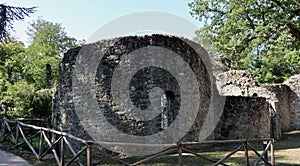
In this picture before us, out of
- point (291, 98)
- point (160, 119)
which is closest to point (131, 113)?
point (160, 119)

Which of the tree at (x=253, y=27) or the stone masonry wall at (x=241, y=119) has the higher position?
the tree at (x=253, y=27)

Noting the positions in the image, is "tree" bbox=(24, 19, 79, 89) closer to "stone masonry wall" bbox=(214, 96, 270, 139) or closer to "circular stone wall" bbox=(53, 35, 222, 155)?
"circular stone wall" bbox=(53, 35, 222, 155)

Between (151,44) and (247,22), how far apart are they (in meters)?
5.40

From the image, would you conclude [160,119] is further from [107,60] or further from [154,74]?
[107,60]

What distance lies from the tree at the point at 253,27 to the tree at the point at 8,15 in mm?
8192

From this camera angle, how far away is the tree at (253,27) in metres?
11.3

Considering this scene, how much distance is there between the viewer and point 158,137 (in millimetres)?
8742

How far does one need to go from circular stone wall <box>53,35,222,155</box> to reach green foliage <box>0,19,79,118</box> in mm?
6871

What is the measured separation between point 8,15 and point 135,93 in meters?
4.17

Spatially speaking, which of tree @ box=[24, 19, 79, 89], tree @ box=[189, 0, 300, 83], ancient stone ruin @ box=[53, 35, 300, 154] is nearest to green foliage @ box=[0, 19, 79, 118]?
tree @ box=[24, 19, 79, 89]

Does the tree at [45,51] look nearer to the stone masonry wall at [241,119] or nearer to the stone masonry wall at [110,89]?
the stone masonry wall at [110,89]

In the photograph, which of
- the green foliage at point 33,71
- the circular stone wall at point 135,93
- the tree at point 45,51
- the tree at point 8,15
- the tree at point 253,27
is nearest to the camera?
the tree at point 8,15

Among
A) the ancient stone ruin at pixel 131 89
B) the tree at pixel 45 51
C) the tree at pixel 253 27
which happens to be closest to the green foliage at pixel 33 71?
the tree at pixel 45 51

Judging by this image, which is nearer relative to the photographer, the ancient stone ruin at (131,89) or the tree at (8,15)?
the tree at (8,15)
